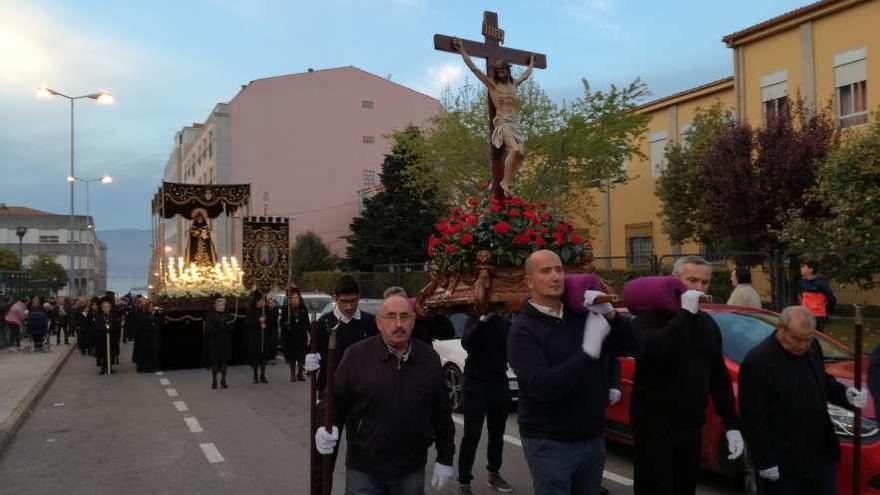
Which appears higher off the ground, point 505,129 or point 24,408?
point 505,129

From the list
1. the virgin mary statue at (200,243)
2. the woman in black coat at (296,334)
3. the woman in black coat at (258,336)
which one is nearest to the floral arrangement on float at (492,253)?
the woman in black coat at (296,334)

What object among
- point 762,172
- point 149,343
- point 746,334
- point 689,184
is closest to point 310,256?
point 689,184

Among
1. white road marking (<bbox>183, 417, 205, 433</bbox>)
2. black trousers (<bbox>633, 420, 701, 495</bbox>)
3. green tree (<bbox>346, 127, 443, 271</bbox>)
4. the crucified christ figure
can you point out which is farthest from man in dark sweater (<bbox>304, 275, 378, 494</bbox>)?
green tree (<bbox>346, 127, 443, 271</bbox>)

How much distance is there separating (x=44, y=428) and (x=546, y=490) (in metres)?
8.91

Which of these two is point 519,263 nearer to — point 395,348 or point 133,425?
point 395,348

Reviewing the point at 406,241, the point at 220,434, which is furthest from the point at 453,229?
the point at 406,241

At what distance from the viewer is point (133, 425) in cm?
1065

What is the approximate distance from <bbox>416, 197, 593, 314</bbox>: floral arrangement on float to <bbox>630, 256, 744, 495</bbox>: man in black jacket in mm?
1492

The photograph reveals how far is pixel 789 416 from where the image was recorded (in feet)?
14.5

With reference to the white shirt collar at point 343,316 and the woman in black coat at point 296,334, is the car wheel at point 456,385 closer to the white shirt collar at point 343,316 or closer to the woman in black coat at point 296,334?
the white shirt collar at point 343,316

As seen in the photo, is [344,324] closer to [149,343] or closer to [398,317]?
[398,317]

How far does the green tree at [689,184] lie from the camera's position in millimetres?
24328

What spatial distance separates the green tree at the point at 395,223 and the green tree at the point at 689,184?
13.9m

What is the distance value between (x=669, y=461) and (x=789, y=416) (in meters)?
0.71
